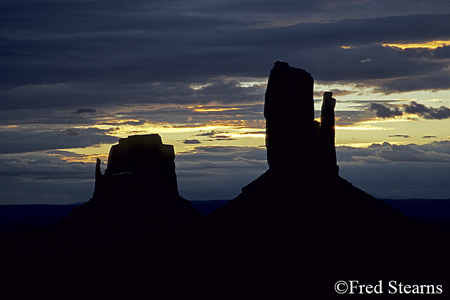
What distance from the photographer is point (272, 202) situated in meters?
96.6

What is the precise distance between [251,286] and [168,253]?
2000cm

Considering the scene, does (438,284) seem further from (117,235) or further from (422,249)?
(117,235)

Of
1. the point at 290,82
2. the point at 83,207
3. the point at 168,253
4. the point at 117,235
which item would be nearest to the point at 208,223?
the point at 168,253

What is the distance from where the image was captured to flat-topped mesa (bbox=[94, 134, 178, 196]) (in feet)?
572

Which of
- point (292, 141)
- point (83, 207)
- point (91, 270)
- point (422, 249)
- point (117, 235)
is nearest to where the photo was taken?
point (422, 249)

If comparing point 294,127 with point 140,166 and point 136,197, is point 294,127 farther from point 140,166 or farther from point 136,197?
point 140,166

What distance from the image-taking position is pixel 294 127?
3927 inches

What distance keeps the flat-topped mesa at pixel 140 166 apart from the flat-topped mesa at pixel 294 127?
258ft
